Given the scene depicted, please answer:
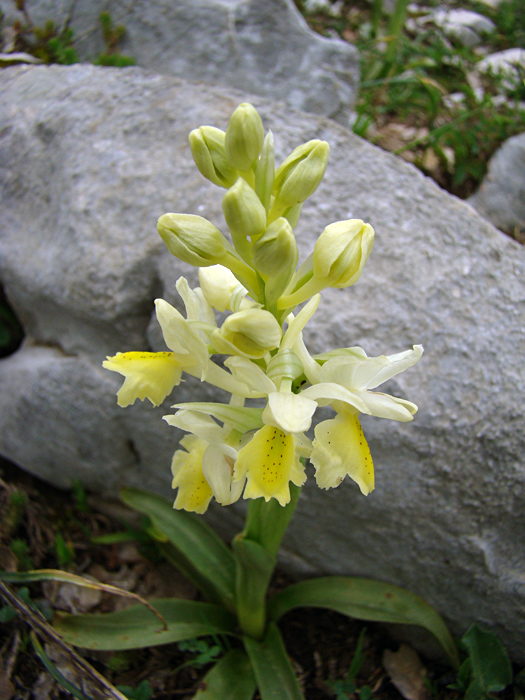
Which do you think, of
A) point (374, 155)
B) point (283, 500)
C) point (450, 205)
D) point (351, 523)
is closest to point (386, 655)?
point (351, 523)

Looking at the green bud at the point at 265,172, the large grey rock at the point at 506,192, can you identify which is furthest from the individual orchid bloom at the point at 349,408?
the large grey rock at the point at 506,192

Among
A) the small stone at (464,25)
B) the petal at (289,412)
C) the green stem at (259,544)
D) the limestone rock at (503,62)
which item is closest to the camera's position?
the petal at (289,412)

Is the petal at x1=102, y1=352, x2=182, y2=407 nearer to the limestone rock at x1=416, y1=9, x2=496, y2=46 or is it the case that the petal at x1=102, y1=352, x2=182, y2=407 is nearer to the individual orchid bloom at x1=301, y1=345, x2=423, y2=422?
the individual orchid bloom at x1=301, y1=345, x2=423, y2=422

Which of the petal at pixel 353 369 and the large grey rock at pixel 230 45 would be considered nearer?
the petal at pixel 353 369

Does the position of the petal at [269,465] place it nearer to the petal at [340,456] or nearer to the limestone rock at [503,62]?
the petal at [340,456]

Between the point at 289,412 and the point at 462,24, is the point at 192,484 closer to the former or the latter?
the point at 289,412

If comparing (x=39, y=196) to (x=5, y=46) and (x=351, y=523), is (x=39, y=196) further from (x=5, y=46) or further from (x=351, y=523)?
(x=351, y=523)
